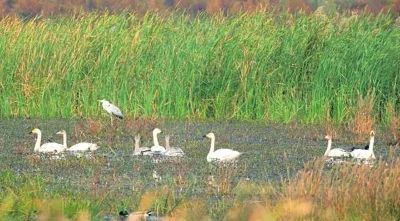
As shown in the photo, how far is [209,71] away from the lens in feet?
57.8

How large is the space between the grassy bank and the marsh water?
73 cm

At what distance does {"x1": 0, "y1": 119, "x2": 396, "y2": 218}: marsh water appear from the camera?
1115 cm

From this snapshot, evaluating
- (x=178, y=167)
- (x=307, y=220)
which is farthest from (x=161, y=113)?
(x=307, y=220)

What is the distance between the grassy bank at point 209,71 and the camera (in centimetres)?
1720

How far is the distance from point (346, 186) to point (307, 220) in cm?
59

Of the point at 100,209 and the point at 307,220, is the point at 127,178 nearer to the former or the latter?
the point at 100,209

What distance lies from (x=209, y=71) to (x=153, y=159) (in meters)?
4.67

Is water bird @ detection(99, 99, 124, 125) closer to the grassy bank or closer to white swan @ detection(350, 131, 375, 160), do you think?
the grassy bank

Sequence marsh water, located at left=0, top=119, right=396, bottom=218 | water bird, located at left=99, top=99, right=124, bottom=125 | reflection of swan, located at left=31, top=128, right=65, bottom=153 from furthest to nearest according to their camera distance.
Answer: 1. water bird, located at left=99, top=99, right=124, bottom=125
2. reflection of swan, located at left=31, top=128, right=65, bottom=153
3. marsh water, located at left=0, top=119, right=396, bottom=218

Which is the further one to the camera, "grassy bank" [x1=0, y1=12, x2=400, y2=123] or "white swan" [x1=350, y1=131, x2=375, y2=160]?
"grassy bank" [x1=0, y1=12, x2=400, y2=123]

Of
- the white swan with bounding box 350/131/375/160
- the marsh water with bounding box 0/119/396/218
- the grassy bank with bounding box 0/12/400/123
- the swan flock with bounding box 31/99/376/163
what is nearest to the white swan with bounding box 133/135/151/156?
the swan flock with bounding box 31/99/376/163

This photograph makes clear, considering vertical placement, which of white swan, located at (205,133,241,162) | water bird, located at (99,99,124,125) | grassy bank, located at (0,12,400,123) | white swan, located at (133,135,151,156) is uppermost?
grassy bank, located at (0,12,400,123)

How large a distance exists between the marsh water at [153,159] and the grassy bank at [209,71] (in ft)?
2.38

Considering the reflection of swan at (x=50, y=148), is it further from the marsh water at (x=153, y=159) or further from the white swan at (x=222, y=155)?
the white swan at (x=222, y=155)
